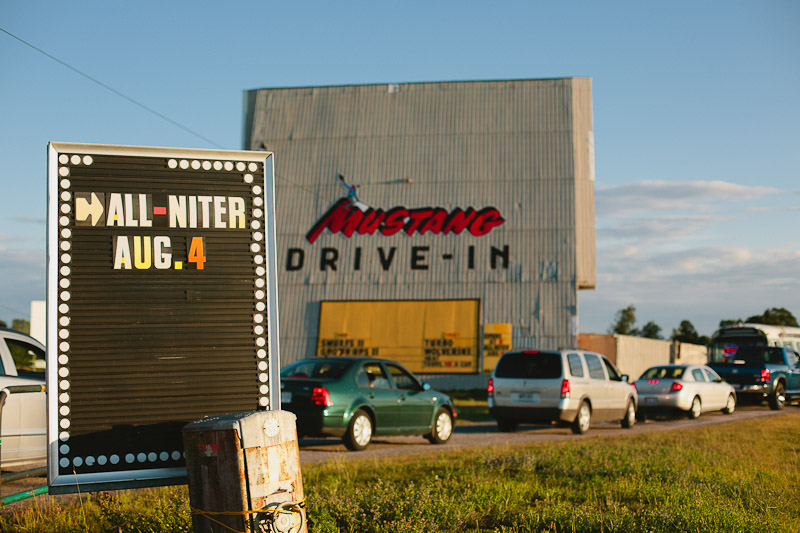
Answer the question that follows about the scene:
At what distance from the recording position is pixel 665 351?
4553 cm

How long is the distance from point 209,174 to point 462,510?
11.8 ft

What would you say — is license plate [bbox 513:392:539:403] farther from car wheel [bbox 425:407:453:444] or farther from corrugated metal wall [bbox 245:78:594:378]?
corrugated metal wall [bbox 245:78:594:378]

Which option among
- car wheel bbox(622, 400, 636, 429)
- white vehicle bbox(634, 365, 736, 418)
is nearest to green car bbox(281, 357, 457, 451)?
car wheel bbox(622, 400, 636, 429)

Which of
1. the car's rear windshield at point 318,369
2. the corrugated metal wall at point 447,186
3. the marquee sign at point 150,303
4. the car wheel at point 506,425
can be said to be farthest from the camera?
the corrugated metal wall at point 447,186

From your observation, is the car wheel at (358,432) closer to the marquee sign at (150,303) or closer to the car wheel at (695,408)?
the marquee sign at (150,303)

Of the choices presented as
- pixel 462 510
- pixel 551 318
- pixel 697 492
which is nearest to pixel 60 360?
pixel 462 510

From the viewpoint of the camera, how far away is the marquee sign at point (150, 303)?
17.8 feet

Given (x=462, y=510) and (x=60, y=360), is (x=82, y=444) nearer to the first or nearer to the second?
(x=60, y=360)

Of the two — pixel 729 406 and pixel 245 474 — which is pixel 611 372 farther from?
pixel 245 474

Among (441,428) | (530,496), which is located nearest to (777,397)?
(441,428)

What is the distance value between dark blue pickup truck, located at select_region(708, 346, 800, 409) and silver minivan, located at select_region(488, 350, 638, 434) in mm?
9980

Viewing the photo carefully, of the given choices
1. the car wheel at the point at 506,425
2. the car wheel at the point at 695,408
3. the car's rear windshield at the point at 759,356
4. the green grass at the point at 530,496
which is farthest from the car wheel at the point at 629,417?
the car's rear windshield at the point at 759,356

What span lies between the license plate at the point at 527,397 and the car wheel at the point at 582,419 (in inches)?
37.3

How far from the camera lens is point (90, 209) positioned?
5.61m
